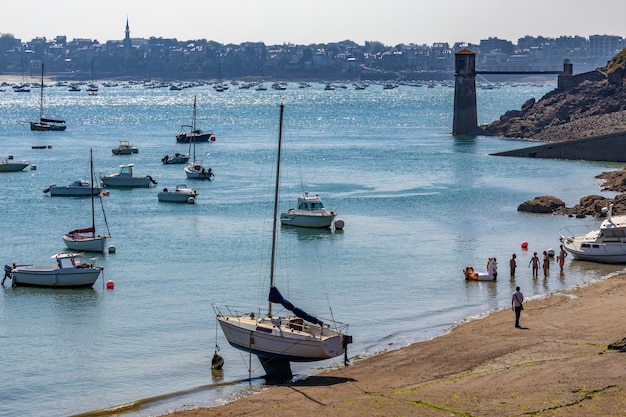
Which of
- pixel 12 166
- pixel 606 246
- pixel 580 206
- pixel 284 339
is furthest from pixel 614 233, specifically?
pixel 12 166

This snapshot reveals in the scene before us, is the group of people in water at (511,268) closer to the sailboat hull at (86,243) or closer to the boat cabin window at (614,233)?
the boat cabin window at (614,233)

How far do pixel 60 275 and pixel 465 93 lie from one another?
81368 mm

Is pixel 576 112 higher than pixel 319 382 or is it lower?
higher

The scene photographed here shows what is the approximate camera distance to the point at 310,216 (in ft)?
193

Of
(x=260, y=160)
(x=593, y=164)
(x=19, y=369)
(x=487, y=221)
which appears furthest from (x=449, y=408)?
(x=260, y=160)

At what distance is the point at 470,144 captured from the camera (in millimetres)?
112250

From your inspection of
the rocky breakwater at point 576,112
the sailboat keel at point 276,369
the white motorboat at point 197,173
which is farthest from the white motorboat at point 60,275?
the rocky breakwater at point 576,112

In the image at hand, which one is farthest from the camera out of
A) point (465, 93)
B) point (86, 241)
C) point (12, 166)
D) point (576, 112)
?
point (465, 93)

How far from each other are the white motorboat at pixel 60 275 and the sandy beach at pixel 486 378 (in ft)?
52.7

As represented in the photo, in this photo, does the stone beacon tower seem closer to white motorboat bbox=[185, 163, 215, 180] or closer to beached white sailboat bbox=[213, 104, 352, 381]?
white motorboat bbox=[185, 163, 215, 180]

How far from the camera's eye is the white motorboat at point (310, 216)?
5872 cm

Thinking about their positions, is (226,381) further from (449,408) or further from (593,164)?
(593,164)

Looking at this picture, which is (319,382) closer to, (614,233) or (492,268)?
(492,268)

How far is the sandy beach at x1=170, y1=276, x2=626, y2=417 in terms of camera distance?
2506 cm
